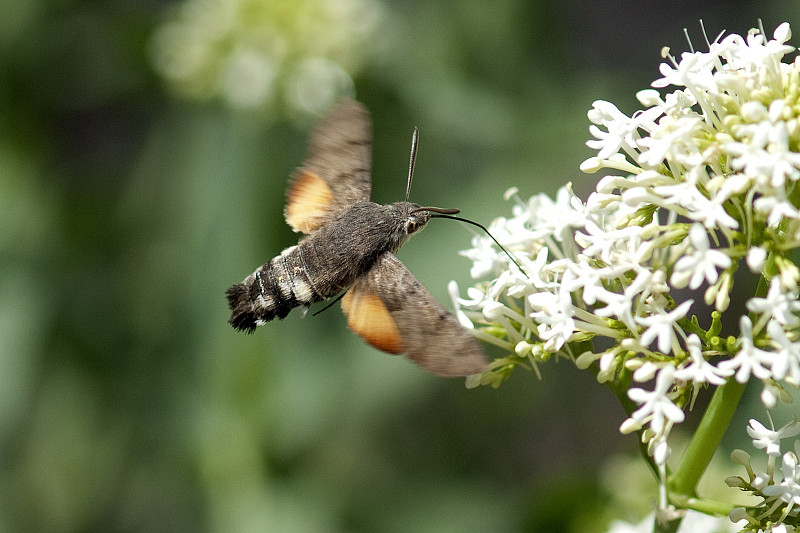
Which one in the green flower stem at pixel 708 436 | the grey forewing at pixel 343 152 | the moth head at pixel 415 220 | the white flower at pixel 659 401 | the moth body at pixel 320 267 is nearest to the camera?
the white flower at pixel 659 401

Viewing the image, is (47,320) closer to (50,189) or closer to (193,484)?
(50,189)

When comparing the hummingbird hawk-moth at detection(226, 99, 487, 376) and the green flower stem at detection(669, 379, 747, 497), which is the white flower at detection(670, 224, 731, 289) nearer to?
the green flower stem at detection(669, 379, 747, 497)

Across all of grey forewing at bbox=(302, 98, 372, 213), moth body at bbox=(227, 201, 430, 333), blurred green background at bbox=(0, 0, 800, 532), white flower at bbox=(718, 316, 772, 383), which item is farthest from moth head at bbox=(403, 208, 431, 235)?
blurred green background at bbox=(0, 0, 800, 532)

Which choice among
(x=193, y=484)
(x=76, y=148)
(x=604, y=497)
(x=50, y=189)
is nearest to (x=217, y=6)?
(x=50, y=189)

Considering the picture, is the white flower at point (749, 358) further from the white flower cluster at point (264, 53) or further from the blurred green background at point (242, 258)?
the white flower cluster at point (264, 53)

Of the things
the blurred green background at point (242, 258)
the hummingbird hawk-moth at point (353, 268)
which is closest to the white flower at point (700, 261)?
the hummingbird hawk-moth at point (353, 268)

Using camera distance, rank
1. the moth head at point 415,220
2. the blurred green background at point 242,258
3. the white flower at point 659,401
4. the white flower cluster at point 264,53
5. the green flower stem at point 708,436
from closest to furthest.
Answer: the white flower at point 659,401 < the green flower stem at point 708,436 < the moth head at point 415,220 < the blurred green background at point 242,258 < the white flower cluster at point 264,53
